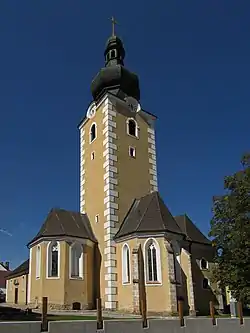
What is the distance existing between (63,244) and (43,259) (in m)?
1.69

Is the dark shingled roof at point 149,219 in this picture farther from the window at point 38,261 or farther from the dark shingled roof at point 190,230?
the window at point 38,261

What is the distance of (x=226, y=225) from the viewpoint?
26.2 m

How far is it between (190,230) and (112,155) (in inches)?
342

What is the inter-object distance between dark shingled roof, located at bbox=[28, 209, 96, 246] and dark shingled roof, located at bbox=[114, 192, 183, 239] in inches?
115

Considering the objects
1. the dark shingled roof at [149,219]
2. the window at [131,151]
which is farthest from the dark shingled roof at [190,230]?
the window at [131,151]

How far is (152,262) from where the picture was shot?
25.5 meters

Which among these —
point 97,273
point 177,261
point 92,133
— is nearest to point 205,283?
point 177,261

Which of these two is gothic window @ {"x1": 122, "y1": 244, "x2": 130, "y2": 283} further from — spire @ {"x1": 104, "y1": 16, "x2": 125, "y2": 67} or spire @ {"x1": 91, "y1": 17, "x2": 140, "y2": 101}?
spire @ {"x1": 104, "y1": 16, "x2": 125, "y2": 67}

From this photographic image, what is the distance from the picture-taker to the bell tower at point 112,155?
28.5 meters

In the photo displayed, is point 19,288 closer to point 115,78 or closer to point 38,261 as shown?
point 38,261

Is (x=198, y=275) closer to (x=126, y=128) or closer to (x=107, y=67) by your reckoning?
(x=126, y=128)

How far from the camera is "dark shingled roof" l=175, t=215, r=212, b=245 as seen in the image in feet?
100

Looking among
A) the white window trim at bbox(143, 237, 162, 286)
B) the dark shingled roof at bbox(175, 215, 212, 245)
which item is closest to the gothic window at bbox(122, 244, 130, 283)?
the white window trim at bbox(143, 237, 162, 286)

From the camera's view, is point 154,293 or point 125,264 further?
point 125,264
